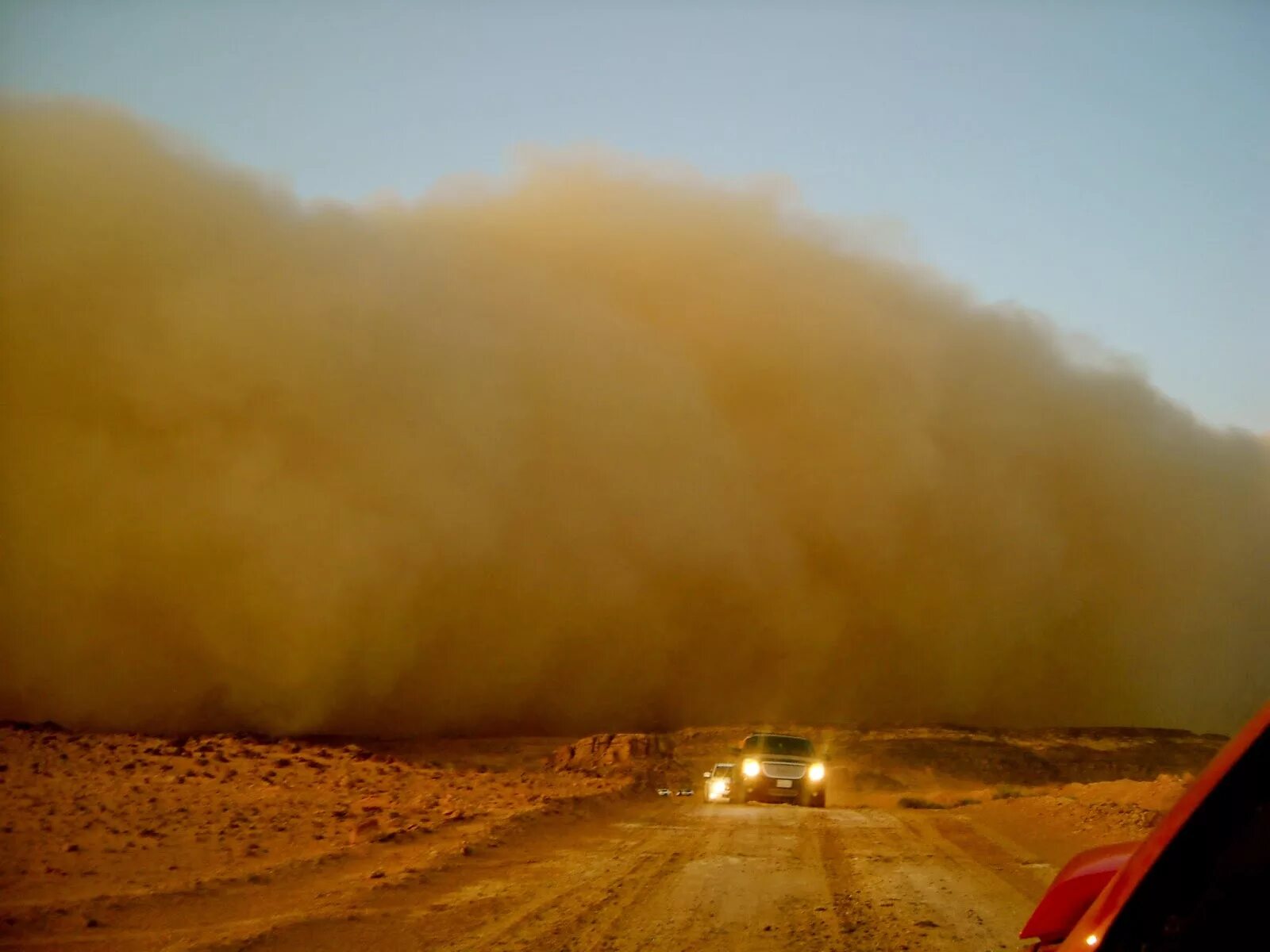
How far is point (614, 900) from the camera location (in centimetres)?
612

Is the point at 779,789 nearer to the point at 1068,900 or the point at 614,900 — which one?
the point at 614,900

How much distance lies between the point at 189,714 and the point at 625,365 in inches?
574

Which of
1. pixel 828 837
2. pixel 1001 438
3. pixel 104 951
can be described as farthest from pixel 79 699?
pixel 1001 438

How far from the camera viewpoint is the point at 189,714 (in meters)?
24.0

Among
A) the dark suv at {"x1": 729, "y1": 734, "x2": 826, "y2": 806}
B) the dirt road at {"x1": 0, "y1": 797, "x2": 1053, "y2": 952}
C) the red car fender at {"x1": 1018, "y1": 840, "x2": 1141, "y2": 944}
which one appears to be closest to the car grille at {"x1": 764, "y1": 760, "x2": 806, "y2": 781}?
the dark suv at {"x1": 729, "y1": 734, "x2": 826, "y2": 806}

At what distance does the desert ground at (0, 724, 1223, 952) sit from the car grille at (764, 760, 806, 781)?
0.76m

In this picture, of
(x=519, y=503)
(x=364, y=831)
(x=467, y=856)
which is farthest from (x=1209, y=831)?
(x=519, y=503)

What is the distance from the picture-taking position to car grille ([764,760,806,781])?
1539 centimetres

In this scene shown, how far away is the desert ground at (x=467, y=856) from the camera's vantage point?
17.7 ft

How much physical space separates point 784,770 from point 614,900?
970 cm

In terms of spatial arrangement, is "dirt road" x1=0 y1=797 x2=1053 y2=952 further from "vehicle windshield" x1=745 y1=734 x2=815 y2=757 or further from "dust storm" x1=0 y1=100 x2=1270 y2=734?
"dust storm" x1=0 y1=100 x2=1270 y2=734

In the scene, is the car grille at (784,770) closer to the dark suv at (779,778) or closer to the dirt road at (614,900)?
the dark suv at (779,778)

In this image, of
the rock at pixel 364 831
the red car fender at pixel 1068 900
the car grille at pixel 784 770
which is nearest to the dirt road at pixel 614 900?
the rock at pixel 364 831

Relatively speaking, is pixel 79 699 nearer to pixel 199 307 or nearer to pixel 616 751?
pixel 199 307
